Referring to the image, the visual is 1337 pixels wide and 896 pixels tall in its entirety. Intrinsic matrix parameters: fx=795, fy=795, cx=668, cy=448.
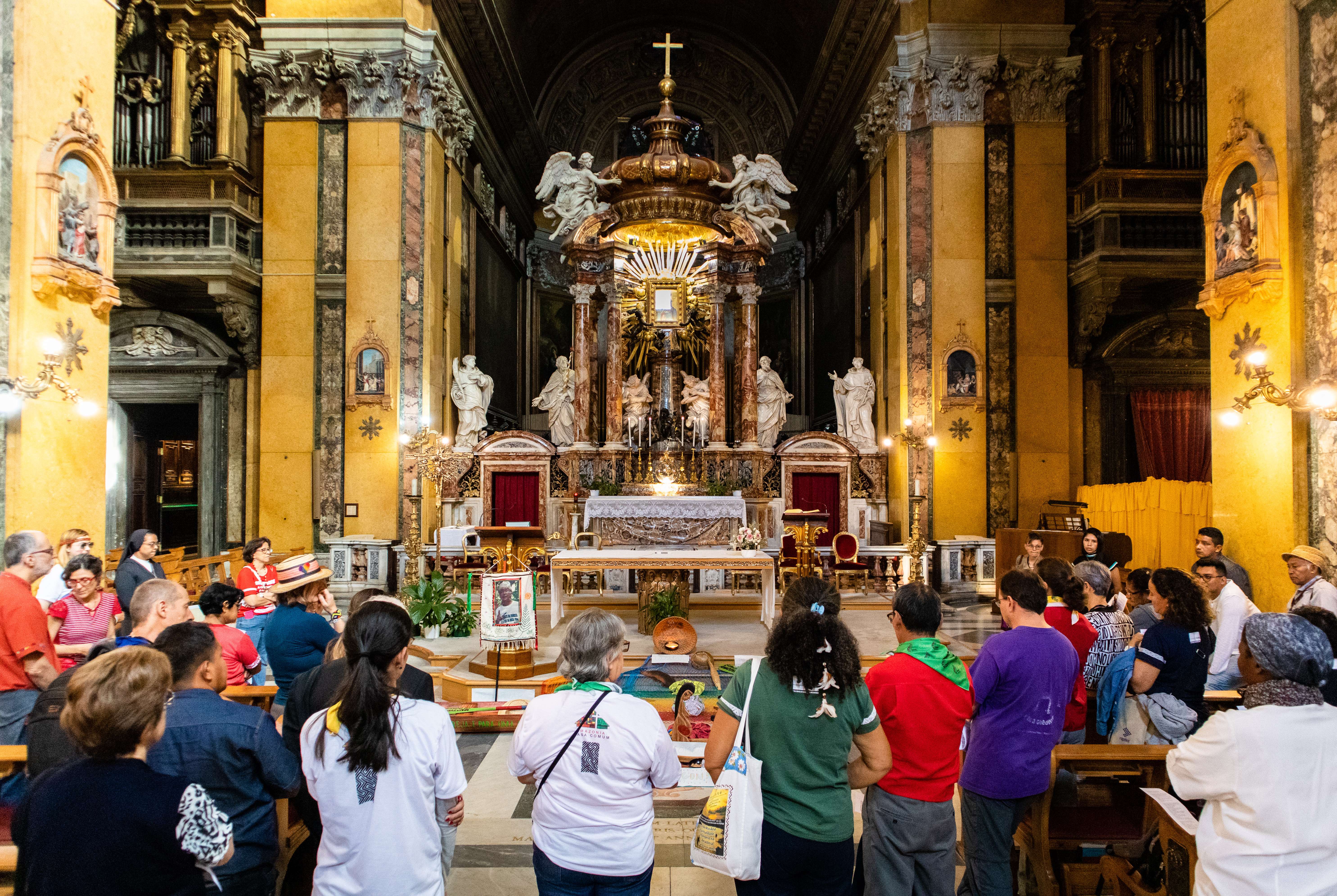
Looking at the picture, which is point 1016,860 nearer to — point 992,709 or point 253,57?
point 992,709

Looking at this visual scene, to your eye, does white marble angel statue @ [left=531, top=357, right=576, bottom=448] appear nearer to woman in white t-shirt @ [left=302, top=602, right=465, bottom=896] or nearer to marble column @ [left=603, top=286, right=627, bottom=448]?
marble column @ [left=603, top=286, right=627, bottom=448]

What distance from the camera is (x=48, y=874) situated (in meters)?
1.85

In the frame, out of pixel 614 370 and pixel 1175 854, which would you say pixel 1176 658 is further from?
pixel 614 370

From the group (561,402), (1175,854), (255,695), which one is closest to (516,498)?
(561,402)

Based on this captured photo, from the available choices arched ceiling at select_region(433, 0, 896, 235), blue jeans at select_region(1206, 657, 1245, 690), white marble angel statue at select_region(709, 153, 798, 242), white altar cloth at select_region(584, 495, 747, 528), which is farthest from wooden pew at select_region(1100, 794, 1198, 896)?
arched ceiling at select_region(433, 0, 896, 235)

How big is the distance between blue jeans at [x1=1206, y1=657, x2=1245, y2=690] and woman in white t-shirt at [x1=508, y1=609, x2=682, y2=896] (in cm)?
429

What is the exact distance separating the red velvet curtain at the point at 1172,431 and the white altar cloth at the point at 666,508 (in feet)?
27.4

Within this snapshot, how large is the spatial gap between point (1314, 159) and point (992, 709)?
268 inches

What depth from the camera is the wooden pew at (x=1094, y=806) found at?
3.45 metres

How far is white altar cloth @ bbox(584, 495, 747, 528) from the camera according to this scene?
38.5 feet

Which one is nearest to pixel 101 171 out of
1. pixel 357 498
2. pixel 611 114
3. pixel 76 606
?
pixel 76 606

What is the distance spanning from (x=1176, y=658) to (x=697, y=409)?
11.8 m

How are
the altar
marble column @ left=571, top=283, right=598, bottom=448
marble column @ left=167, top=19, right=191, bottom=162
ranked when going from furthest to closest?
1. marble column @ left=571, top=283, right=598, bottom=448
2. marble column @ left=167, top=19, right=191, bottom=162
3. the altar

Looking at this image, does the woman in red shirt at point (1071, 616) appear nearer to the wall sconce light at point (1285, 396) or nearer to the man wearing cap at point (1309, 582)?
the man wearing cap at point (1309, 582)
